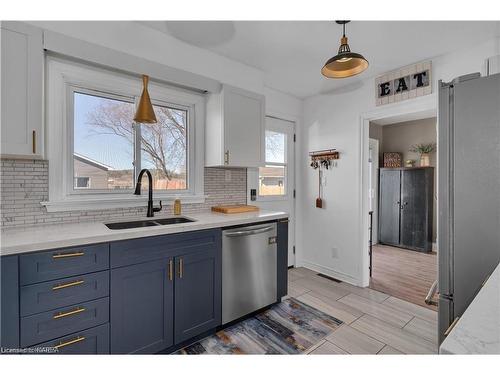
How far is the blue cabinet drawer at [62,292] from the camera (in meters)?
1.30

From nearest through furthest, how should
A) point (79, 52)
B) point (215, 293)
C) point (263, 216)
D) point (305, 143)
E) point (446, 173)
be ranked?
point (446, 173) < point (79, 52) < point (215, 293) < point (263, 216) < point (305, 143)

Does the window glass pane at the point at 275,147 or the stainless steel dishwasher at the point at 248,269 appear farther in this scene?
the window glass pane at the point at 275,147

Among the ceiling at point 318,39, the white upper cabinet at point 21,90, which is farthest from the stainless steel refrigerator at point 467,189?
the white upper cabinet at point 21,90

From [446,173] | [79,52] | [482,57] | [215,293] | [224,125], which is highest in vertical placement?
[482,57]

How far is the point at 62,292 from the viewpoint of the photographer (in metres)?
1.38

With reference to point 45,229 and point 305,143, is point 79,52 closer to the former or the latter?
point 45,229

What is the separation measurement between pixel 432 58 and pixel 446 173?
163 centimetres

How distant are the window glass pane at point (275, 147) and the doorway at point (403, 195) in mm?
1544

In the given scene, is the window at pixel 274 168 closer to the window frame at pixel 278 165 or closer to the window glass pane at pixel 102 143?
the window frame at pixel 278 165

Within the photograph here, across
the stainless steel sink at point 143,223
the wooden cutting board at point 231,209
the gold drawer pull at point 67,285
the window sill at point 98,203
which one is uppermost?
the window sill at point 98,203

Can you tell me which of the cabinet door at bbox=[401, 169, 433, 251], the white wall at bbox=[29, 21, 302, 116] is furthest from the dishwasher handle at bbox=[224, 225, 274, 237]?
the cabinet door at bbox=[401, 169, 433, 251]

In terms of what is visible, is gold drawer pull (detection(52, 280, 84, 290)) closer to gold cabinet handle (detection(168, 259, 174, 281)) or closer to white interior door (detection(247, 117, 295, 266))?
gold cabinet handle (detection(168, 259, 174, 281))

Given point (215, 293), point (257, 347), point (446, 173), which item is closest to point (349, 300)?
point (257, 347)
